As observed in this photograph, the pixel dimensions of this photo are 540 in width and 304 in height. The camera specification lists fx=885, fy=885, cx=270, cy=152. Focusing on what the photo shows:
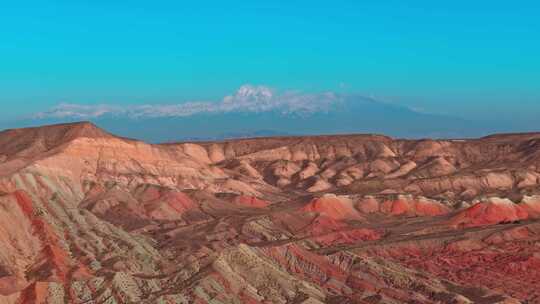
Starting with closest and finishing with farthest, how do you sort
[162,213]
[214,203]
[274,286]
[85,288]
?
1. [85,288]
2. [274,286]
3. [162,213]
4. [214,203]

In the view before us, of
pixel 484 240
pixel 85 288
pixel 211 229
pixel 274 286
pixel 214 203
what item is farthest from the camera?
pixel 214 203

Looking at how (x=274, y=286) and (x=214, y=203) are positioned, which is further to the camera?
(x=214, y=203)

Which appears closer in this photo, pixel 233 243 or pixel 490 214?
pixel 233 243

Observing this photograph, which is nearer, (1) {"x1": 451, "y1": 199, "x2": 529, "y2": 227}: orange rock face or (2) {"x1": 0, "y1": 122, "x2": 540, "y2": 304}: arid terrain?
(2) {"x1": 0, "y1": 122, "x2": 540, "y2": 304}: arid terrain

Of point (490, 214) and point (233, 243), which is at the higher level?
point (233, 243)

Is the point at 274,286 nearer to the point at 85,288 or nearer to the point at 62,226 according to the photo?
the point at 85,288

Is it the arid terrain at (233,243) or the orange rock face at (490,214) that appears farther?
the orange rock face at (490,214)

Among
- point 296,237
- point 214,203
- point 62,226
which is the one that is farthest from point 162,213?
point 62,226
